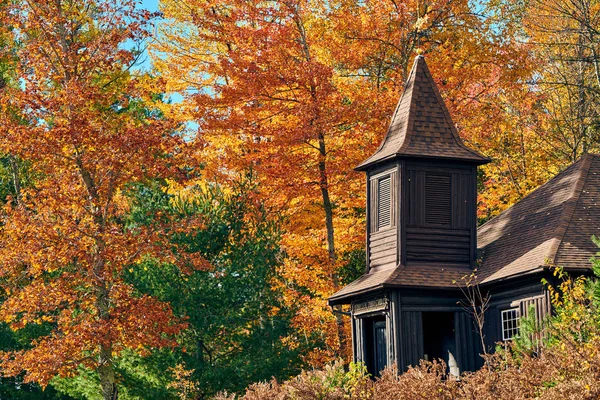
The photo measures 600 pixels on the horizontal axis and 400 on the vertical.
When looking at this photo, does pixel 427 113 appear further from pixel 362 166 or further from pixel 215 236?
pixel 215 236

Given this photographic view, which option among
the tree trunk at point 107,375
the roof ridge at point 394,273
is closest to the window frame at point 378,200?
the roof ridge at point 394,273

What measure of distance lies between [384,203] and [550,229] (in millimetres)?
3959

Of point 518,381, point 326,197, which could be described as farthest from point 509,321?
point 518,381

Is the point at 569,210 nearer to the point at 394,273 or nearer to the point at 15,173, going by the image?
the point at 394,273

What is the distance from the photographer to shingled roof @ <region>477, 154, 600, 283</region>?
17984mm

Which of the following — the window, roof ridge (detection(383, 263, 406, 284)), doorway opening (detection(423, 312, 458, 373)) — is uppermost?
roof ridge (detection(383, 263, 406, 284))

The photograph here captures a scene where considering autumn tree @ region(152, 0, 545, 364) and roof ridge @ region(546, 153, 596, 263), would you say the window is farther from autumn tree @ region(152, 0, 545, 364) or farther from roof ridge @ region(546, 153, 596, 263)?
autumn tree @ region(152, 0, 545, 364)

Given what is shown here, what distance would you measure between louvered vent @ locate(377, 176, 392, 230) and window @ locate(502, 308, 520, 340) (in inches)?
140

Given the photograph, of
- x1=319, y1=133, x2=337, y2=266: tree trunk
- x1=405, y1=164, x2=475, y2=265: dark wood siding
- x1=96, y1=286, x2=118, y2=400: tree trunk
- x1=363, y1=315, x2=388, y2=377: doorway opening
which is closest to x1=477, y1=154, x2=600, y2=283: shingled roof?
x1=405, y1=164, x2=475, y2=265: dark wood siding

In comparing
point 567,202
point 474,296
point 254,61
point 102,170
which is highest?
point 254,61

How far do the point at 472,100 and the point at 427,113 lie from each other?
5160 mm

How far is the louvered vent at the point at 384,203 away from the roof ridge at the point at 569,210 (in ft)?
12.8

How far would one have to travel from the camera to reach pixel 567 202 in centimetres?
1983

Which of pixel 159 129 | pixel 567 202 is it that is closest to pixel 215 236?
pixel 159 129
